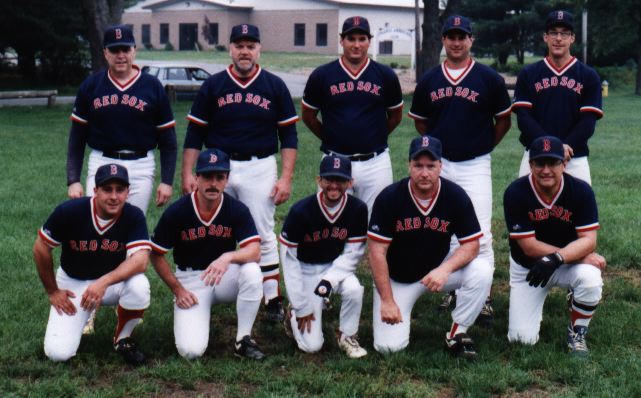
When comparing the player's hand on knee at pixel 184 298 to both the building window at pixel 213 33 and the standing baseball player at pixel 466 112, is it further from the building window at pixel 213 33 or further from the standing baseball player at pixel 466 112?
the building window at pixel 213 33

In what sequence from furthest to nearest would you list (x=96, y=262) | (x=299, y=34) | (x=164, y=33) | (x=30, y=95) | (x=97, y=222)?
(x=164, y=33) → (x=299, y=34) → (x=30, y=95) → (x=96, y=262) → (x=97, y=222)

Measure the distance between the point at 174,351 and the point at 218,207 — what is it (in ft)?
3.43

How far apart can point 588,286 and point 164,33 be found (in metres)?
77.6

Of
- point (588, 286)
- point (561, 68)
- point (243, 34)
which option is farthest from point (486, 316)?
point (243, 34)

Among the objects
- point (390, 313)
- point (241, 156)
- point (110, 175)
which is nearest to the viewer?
point (110, 175)

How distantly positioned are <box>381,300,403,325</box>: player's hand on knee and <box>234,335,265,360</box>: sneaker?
870mm

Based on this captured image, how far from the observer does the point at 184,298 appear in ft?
19.3

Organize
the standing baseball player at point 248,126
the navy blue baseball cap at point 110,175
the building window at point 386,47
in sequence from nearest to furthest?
1. the navy blue baseball cap at point 110,175
2. the standing baseball player at point 248,126
3. the building window at point 386,47

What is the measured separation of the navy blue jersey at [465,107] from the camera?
6535 millimetres

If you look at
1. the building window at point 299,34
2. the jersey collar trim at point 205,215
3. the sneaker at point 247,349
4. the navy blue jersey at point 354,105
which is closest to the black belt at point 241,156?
the navy blue jersey at point 354,105

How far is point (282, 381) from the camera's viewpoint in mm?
5281

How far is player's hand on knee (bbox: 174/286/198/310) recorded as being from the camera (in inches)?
231

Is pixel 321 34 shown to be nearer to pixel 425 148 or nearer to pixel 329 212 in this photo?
pixel 329 212

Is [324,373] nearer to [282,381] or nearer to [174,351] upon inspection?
[282,381]
